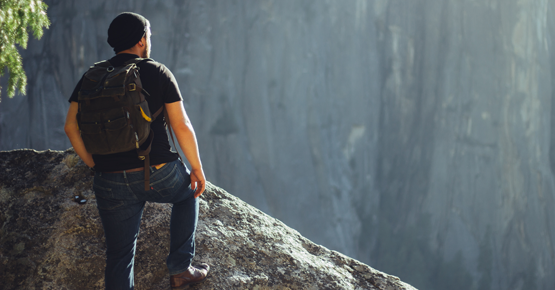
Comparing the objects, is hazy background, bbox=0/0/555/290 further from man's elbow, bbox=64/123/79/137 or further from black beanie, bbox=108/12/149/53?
black beanie, bbox=108/12/149/53

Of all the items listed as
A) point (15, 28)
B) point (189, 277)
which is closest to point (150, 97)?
point (189, 277)

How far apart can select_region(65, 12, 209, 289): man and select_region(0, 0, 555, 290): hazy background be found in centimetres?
1367

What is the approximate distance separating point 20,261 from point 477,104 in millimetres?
17888

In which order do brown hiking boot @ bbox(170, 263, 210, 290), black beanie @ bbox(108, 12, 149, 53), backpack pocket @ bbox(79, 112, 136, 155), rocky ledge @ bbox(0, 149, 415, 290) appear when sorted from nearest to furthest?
backpack pocket @ bbox(79, 112, 136, 155) → black beanie @ bbox(108, 12, 149, 53) → brown hiking boot @ bbox(170, 263, 210, 290) → rocky ledge @ bbox(0, 149, 415, 290)

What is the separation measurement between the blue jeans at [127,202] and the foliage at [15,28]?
2.65 meters

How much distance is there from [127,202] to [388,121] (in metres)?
16.7

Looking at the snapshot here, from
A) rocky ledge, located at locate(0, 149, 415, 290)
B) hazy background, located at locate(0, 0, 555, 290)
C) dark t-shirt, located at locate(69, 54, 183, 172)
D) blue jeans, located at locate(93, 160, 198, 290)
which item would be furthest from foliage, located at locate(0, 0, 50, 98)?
hazy background, located at locate(0, 0, 555, 290)

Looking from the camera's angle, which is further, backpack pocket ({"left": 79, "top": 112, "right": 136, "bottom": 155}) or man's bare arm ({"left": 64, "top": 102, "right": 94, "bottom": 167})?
man's bare arm ({"left": 64, "top": 102, "right": 94, "bottom": 167})

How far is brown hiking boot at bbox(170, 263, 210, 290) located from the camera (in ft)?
5.55

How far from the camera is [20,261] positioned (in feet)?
6.78

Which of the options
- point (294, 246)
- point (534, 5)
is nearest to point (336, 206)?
point (534, 5)

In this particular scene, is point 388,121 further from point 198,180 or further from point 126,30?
point 126,30

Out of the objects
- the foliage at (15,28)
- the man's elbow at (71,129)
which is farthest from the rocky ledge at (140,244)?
the foliage at (15,28)

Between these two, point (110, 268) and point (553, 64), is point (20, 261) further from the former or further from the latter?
point (553, 64)
